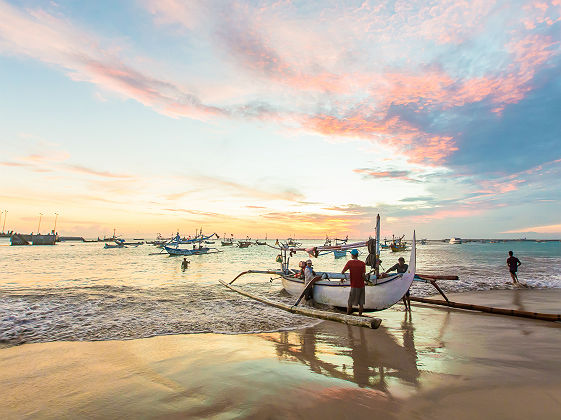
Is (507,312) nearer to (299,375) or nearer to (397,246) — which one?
(299,375)

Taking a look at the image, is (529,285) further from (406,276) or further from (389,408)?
(389,408)

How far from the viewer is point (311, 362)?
23.3 feet

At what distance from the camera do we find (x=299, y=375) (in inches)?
248

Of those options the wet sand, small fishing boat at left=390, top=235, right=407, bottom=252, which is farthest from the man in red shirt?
small fishing boat at left=390, top=235, right=407, bottom=252

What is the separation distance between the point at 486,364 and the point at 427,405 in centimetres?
300

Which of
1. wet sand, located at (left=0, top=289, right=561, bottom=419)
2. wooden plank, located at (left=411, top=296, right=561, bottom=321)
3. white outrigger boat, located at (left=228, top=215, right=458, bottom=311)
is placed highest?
white outrigger boat, located at (left=228, top=215, right=458, bottom=311)

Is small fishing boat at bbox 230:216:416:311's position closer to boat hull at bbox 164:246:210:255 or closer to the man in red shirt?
the man in red shirt

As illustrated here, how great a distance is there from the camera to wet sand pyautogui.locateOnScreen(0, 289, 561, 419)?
4938 millimetres

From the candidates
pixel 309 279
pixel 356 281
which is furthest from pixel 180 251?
pixel 356 281

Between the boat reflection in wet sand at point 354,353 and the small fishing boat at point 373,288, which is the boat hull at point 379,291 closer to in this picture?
the small fishing boat at point 373,288

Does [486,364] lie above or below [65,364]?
above

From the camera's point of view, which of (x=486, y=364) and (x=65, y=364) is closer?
(x=486, y=364)

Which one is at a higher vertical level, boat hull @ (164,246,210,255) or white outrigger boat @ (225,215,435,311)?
white outrigger boat @ (225,215,435,311)

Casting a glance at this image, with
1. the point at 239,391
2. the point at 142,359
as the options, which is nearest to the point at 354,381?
the point at 239,391
